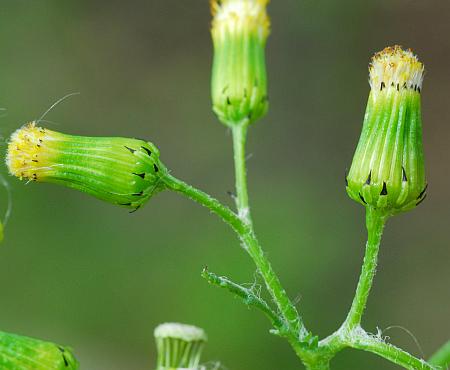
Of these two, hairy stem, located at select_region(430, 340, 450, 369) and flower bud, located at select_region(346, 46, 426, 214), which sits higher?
flower bud, located at select_region(346, 46, 426, 214)

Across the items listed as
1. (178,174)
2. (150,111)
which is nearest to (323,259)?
(178,174)

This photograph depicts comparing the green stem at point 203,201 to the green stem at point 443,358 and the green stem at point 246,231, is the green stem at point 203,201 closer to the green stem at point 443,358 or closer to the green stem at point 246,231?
the green stem at point 246,231

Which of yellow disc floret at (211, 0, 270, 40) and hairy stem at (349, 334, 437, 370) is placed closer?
hairy stem at (349, 334, 437, 370)

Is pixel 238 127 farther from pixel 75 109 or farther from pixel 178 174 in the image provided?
pixel 75 109

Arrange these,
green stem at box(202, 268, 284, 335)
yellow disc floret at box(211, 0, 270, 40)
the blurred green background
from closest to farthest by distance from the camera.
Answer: green stem at box(202, 268, 284, 335) < yellow disc floret at box(211, 0, 270, 40) < the blurred green background

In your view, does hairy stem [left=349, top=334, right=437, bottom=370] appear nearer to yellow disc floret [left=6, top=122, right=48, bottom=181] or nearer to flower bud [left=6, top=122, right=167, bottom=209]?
flower bud [left=6, top=122, right=167, bottom=209]

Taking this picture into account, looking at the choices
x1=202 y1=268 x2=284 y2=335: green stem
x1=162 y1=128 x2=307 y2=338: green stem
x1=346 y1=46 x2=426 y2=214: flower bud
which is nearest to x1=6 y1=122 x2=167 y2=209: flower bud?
x1=162 y1=128 x2=307 y2=338: green stem
